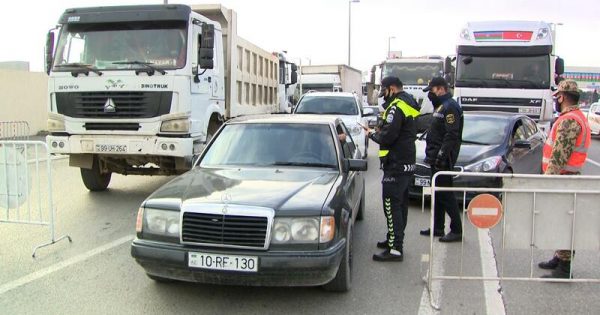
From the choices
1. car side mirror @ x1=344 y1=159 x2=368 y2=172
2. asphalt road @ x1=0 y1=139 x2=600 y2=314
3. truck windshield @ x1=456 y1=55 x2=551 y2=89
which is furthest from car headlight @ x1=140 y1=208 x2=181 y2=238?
truck windshield @ x1=456 y1=55 x2=551 y2=89

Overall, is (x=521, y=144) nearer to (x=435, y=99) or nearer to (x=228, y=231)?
(x=435, y=99)

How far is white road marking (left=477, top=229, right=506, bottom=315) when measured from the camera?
426cm

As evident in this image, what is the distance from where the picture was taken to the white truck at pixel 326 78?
89.1ft

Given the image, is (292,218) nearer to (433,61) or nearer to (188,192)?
(188,192)

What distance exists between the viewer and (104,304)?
4266mm

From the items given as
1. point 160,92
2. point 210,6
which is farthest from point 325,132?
point 210,6

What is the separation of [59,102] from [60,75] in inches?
15.8

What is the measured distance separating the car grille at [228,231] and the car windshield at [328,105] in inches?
357

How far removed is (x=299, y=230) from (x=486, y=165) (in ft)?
15.5

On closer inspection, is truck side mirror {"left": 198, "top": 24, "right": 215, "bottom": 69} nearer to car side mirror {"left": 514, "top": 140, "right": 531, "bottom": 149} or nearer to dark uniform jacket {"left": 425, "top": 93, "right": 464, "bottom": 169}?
dark uniform jacket {"left": 425, "top": 93, "right": 464, "bottom": 169}

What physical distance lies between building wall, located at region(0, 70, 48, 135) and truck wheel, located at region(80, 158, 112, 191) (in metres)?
12.1

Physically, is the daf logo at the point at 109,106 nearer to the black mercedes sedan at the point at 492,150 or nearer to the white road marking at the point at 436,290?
the black mercedes sedan at the point at 492,150

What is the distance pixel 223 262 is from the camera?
3918 mm

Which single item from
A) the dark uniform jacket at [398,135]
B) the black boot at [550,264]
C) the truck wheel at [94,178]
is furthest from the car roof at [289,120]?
the truck wheel at [94,178]
